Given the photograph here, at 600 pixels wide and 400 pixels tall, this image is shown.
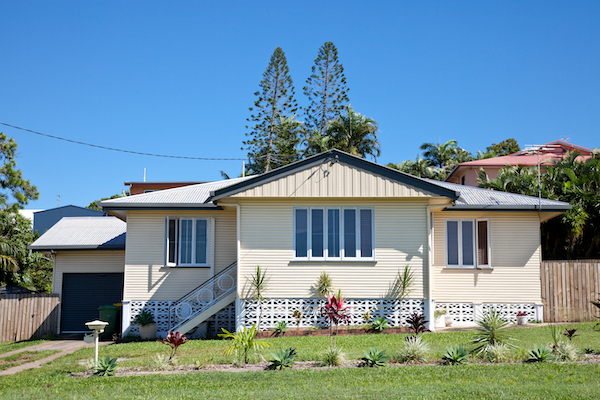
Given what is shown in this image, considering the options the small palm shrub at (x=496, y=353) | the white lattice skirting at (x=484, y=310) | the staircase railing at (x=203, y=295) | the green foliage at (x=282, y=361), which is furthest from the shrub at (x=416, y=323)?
the staircase railing at (x=203, y=295)

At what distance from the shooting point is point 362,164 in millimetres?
15617

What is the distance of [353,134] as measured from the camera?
1528 inches

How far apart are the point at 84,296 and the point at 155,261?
418 cm

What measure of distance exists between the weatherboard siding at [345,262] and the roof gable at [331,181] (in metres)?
0.39

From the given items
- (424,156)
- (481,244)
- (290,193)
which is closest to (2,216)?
(290,193)

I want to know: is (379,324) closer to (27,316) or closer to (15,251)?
(27,316)

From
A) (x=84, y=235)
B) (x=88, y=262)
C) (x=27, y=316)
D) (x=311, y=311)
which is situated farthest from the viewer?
(x=84, y=235)

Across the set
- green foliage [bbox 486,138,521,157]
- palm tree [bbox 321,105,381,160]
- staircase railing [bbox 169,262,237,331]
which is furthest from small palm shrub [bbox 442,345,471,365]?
green foliage [bbox 486,138,521,157]

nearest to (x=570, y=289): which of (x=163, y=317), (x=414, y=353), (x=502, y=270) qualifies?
(x=502, y=270)

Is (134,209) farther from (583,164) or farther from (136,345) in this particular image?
(583,164)

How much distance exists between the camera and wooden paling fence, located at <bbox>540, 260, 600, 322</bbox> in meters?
16.8

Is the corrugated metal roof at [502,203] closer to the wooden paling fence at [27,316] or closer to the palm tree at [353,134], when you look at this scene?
the wooden paling fence at [27,316]

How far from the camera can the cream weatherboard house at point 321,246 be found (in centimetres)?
1562

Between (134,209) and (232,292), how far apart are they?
4130mm
